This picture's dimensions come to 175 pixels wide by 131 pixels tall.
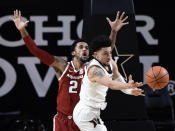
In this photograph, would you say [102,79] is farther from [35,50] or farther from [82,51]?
[82,51]

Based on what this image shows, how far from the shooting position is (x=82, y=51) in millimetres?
5230

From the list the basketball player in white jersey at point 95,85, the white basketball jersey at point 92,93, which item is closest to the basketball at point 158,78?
the basketball player in white jersey at point 95,85

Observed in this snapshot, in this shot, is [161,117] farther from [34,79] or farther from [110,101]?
[34,79]

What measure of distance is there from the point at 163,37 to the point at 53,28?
2.15 meters

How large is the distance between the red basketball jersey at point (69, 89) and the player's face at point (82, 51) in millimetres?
146

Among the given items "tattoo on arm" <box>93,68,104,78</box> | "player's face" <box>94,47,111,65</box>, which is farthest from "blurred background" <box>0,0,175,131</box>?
"tattoo on arm" <box>93,68,104,78</box>

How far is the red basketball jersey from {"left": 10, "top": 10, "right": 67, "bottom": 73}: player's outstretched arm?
0.11m

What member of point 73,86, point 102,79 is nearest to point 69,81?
point 73,86

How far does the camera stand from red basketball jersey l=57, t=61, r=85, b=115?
16.9ft

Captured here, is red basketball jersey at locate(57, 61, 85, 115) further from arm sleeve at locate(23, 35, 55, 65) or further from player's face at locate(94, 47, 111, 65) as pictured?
player's face at locate(94, 47, 111, 65)

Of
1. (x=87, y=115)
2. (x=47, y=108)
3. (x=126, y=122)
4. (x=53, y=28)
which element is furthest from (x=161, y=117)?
(x=87, y=115)

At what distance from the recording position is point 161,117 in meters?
7.38

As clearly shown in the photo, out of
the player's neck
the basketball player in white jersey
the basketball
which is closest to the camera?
the basketball player in white jersey

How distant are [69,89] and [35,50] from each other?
0.71 m
